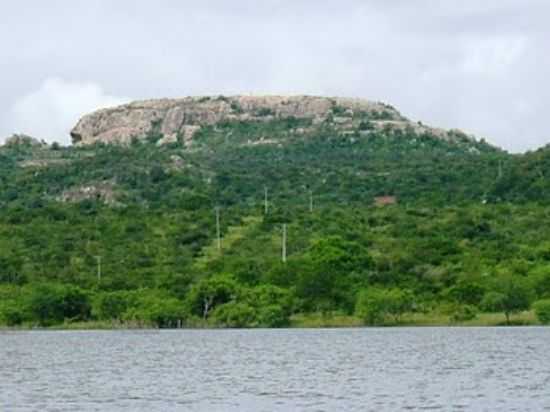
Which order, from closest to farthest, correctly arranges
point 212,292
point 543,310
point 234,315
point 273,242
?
point 543,310 → point 212,292 → point 234,315 → point 273,242

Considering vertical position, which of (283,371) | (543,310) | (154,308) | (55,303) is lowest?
(283,371)

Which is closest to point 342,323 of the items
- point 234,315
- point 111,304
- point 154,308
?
point 234,315

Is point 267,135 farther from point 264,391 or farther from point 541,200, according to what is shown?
Answer: point 264,391

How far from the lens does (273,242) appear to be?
107562 millimetres

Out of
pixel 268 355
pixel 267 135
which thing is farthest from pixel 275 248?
pixel 267 135

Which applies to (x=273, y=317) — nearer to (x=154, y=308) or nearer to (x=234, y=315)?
(x=234, y=315)

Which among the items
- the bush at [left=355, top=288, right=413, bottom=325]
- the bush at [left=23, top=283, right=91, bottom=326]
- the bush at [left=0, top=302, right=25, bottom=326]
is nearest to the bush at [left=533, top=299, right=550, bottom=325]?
the bush at [left=355, top=288, right=413, bottom=325]

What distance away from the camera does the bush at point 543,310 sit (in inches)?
3356

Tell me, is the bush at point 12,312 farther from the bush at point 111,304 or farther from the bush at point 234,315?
the bush at point 234,315

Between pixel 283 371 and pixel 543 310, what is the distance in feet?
114

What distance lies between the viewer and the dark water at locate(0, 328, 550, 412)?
136 feet

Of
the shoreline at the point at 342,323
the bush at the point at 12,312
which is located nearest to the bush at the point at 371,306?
the shoreline at the point at 342,323

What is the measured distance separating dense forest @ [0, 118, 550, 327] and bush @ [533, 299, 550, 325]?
0.13 m

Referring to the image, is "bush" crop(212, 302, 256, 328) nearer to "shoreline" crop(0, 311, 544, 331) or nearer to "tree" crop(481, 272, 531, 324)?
"shoreline" crop(0, 311, 544, 331)
